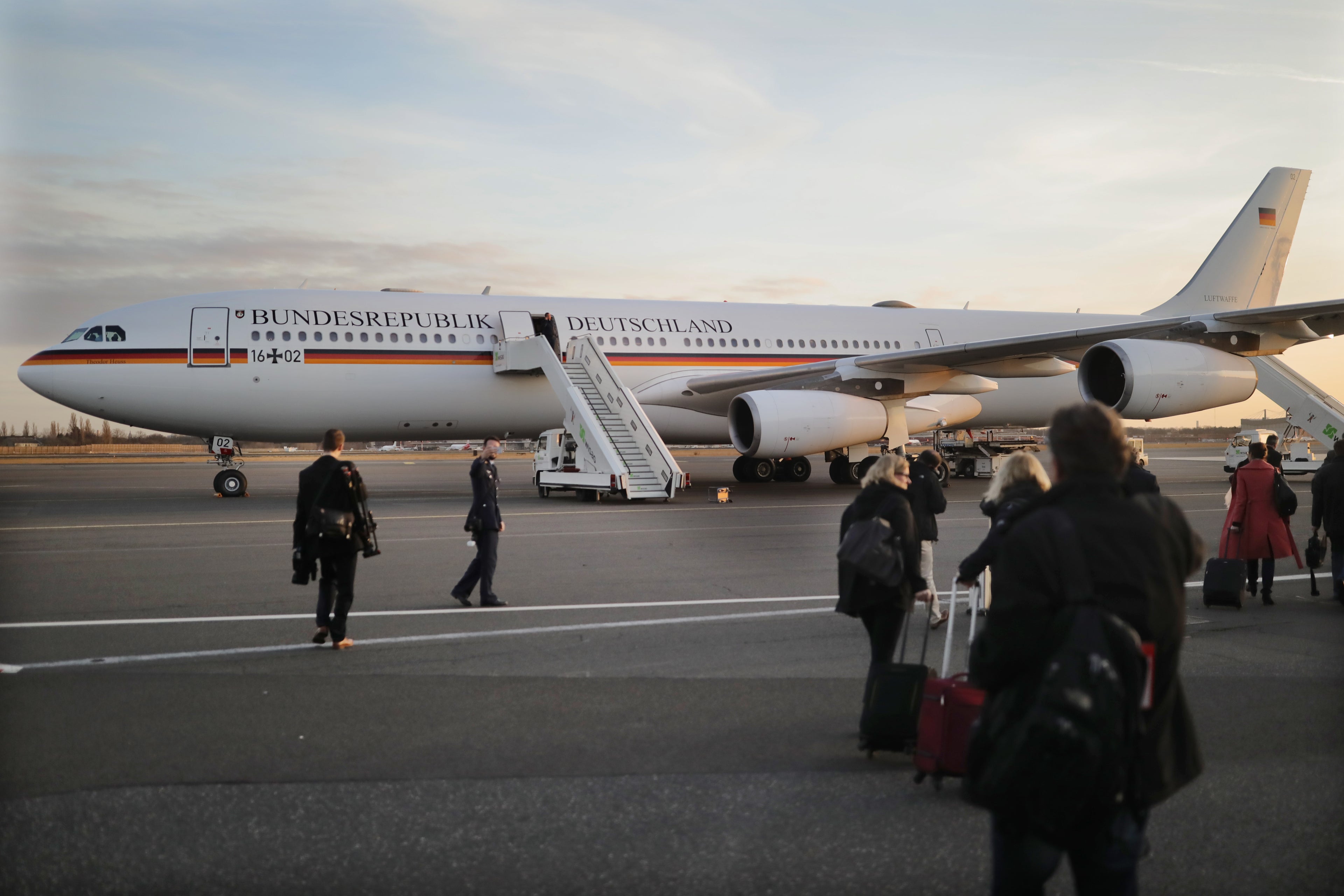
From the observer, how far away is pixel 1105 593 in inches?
99.9

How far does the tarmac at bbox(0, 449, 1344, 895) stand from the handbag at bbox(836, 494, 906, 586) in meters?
0.90

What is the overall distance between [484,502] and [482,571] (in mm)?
609

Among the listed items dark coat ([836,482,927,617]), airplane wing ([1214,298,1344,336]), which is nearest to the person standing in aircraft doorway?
airplane wing ([1214,298,1344,336])

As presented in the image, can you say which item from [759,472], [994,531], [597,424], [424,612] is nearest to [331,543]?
[424,612]

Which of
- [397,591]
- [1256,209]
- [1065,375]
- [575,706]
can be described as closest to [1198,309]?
[1256,209]

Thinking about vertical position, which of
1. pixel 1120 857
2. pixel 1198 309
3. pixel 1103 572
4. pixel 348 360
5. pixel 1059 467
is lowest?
pixel 1120 857

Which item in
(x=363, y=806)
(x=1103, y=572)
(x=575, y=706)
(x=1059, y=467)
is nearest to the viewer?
(x=1103, y=572)

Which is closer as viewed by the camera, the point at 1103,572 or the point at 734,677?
the point at 1103,572

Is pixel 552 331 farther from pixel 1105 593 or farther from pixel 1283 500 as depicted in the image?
pixel 1105 593

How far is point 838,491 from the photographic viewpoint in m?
22.5

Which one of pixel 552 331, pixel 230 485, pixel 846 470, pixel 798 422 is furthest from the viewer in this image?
pixel 846 470

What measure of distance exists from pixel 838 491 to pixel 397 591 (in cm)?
1429

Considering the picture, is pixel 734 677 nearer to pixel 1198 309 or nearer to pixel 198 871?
pixel 198 871

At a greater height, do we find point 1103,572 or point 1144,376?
point 1144,376
